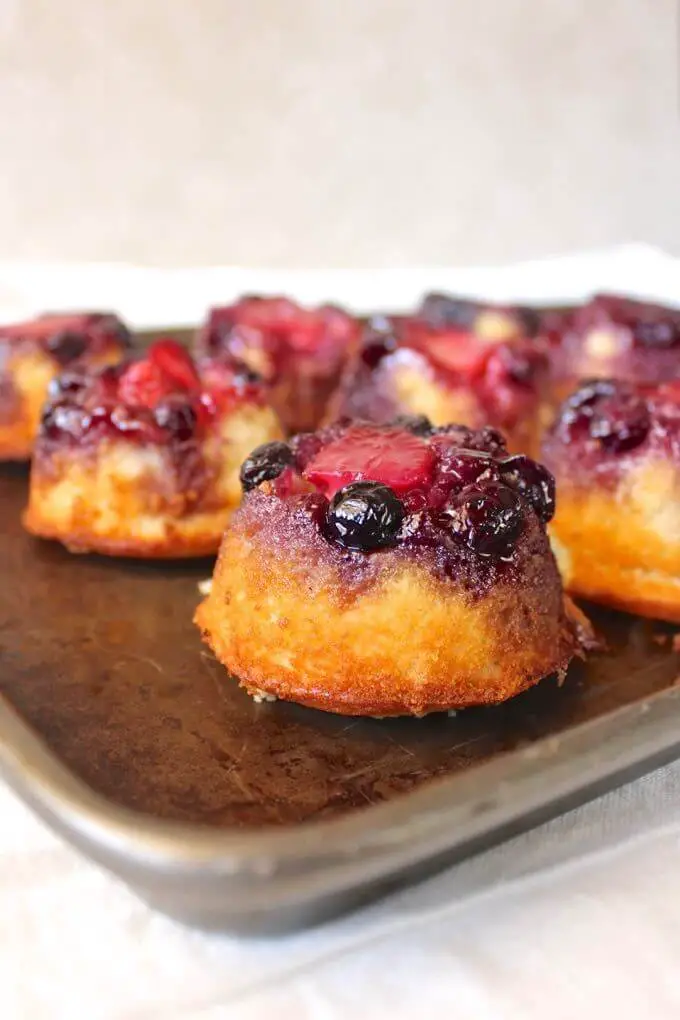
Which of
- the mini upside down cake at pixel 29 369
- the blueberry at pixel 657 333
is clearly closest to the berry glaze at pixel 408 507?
the mini upside down cake at pixel 29 369

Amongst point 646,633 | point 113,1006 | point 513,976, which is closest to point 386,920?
point 513,976

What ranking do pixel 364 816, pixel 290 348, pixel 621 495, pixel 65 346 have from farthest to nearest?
1. pixel 290 348
2. pixel 65 346
3. pixel 621 495
4. pixel 364 816

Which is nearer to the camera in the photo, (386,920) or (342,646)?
(386,920)

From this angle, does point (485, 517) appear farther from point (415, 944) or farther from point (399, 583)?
point (415, 944)

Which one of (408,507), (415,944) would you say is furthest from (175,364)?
(415,944)

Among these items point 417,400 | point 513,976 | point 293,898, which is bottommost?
point 513,976

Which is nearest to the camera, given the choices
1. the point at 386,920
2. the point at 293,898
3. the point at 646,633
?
the point at 293,898

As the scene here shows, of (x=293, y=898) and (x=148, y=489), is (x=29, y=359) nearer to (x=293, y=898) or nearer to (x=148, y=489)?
(x=148, y=489)
